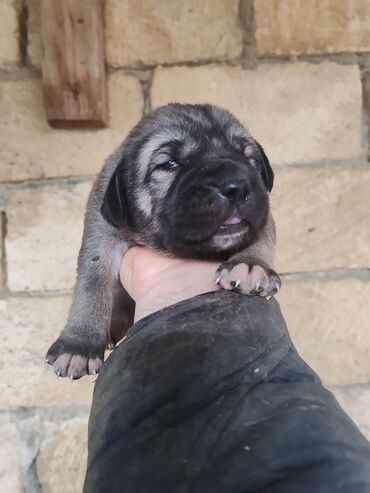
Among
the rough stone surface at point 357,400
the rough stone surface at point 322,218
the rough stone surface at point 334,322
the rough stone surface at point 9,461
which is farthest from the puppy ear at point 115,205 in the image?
the rough stone surface at point 357,400

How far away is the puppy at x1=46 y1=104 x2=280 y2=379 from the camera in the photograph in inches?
81.7

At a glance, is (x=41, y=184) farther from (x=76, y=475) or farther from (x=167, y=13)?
(x=76, y=475)

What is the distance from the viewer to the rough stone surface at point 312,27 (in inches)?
135

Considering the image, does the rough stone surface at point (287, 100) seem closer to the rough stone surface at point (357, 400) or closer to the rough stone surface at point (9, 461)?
the rough stone surface at point (357, 400)

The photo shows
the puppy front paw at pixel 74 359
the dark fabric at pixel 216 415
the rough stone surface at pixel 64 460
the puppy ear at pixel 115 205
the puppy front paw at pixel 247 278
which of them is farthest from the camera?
the rough stone surface at pixel 64 460

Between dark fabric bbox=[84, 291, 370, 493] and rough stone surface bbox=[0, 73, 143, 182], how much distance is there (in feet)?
6.84

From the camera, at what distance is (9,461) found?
11.2 feet

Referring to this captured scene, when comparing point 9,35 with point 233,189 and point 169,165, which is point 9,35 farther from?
point 233,189

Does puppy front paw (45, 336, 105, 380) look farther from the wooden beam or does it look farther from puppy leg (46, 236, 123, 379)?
the wooden beam

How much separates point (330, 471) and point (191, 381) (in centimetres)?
41

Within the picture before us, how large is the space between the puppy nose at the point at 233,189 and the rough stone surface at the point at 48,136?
1.59 m

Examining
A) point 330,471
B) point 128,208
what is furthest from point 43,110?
point 330,471

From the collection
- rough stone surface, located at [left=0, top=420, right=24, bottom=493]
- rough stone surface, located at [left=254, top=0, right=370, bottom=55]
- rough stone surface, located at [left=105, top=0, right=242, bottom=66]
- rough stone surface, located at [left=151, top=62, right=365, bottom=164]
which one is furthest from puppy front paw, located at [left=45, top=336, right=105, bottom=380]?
rough stone surface, located at [left=254, top=0, right=370, bottom=55]

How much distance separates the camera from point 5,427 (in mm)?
3396
